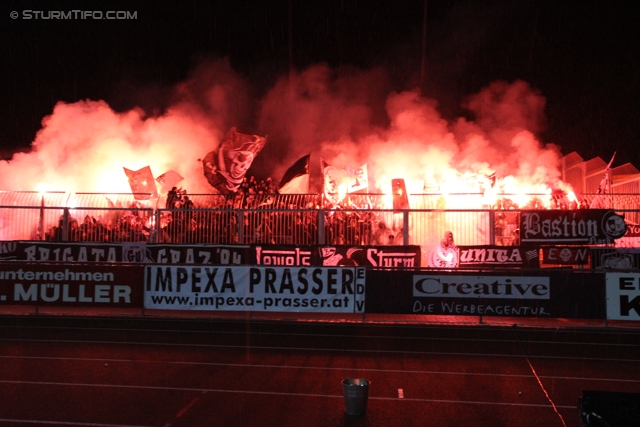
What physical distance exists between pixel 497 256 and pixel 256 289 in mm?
6573

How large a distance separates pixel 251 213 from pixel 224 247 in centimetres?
133

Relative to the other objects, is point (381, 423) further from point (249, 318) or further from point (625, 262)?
point (625, 262)

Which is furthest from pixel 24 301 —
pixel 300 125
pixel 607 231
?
pixel 300 125

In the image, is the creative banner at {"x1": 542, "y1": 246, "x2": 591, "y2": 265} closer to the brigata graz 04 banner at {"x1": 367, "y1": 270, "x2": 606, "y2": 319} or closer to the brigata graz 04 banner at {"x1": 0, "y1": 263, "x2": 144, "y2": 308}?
the brigata graz 04 banner at {"x1": 367, "y1": 270, "x2": 606, "y2": 319}

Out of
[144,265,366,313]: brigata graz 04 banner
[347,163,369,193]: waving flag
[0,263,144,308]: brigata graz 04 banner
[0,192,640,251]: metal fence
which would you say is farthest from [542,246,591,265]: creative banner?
[0,263,144,308]: brigata graz 04 banner

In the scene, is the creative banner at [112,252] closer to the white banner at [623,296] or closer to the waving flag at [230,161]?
the waving flag at [230,161]

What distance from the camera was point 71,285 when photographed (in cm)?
1267

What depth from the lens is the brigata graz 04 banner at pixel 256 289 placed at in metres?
12.0

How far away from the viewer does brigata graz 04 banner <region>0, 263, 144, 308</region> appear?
12531 millimetres

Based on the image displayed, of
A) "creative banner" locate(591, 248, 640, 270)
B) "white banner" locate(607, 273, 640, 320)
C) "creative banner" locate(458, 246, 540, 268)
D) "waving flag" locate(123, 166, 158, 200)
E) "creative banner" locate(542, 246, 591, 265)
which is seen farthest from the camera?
"waving flag" locate(123, 166, 158, 200)

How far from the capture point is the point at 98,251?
15648mm

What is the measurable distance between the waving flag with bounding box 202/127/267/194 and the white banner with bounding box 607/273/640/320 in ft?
43.1

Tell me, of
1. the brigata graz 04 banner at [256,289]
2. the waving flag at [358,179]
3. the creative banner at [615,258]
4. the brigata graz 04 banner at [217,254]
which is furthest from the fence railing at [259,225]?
the waving flag at [358,179]

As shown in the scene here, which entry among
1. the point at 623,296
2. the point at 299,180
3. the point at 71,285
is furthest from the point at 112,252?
the point at 623,296
